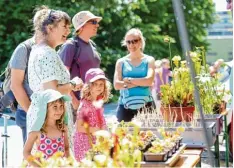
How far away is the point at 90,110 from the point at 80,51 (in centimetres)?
77

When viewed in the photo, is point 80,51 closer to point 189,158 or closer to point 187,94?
point 187,94

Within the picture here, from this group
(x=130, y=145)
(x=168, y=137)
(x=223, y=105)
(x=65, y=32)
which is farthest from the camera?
(x=223, y=105)

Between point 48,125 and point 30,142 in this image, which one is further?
point 48,125

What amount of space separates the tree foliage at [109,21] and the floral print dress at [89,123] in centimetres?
1300

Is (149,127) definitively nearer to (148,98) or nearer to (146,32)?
A: (148,98)

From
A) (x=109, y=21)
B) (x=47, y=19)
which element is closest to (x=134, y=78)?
(x=47, y=19)

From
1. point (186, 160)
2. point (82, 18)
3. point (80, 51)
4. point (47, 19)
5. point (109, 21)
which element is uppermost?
point (109, 21)

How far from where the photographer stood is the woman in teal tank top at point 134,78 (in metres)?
5.56

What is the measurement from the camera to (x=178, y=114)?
471 cm

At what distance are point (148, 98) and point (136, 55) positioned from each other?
0.39 m

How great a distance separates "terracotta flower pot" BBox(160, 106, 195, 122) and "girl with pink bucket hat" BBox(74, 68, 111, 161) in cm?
45

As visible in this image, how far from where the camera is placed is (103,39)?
20.1m

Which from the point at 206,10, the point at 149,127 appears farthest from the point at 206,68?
the point at 206,10

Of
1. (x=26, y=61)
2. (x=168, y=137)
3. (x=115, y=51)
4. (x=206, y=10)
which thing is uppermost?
(x=206, y=10)
